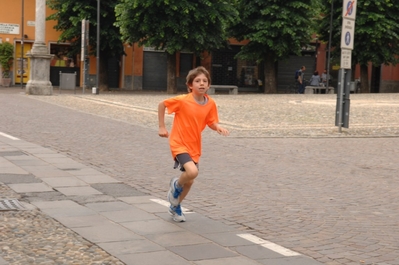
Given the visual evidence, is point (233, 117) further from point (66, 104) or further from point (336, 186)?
point (336, 186)

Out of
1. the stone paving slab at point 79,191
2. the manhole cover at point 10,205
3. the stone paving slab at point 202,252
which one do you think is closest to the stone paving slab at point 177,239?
the stone paving slab at point 202,252

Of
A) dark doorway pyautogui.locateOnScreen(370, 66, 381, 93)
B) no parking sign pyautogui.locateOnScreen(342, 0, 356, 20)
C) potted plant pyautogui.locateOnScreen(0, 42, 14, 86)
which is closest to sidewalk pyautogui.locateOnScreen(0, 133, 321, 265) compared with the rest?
no parking sign pyautogui.locateOnScreen(342, 0, 356, 20)

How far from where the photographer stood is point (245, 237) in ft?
20.4

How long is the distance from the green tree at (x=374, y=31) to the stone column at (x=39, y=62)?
17.3 m

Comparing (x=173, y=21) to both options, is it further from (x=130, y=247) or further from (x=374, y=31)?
(x=130, y=247)

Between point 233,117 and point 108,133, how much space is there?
5.70 m

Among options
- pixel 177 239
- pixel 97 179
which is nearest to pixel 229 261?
pixel 177 239

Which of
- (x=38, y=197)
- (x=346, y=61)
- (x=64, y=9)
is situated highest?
(x=64, y=9)

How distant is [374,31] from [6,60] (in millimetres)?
20285

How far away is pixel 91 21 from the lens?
37.2 m

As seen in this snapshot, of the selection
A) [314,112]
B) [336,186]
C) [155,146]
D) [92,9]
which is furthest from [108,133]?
[92,9]

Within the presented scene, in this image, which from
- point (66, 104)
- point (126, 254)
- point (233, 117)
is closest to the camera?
point (126, 254)

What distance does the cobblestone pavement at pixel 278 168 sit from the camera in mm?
6535

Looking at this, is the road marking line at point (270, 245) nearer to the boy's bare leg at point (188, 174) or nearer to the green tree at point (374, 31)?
the boy's bare leg at point (188, 174)
